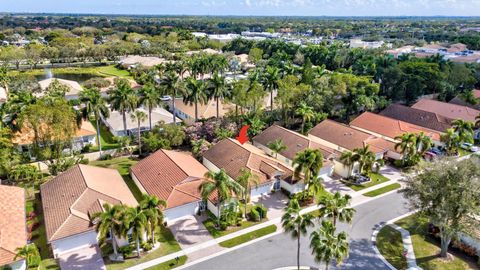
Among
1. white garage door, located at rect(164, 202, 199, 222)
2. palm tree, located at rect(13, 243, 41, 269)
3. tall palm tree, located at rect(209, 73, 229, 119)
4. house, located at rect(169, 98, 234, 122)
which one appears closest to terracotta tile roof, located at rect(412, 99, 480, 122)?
house, located at rect(169, 98, 234, 122)

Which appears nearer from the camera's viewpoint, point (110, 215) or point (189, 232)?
point (110, 215)

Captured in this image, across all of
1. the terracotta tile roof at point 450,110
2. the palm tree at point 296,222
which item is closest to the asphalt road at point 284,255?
the palm tree at point 296,222

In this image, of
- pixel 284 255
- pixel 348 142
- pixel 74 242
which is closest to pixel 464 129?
pixel 348 142

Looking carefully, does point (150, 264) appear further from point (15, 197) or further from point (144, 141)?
point (144, 141)

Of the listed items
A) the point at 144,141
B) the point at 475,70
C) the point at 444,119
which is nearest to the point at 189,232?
the point at 144,141

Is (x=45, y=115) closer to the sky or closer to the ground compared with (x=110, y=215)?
closer to the sky

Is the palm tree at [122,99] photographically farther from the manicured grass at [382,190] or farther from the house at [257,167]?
the manicured grass at [382,190]
